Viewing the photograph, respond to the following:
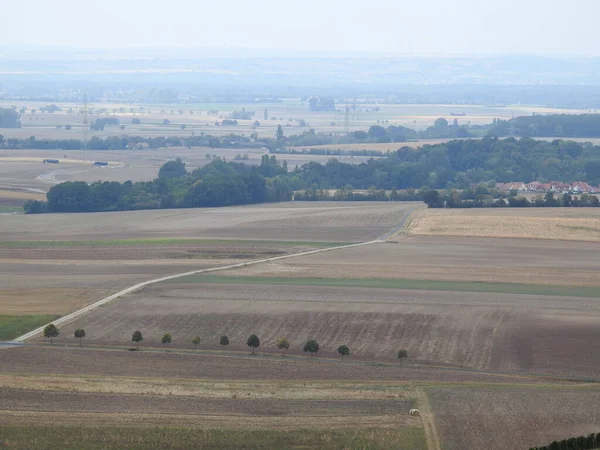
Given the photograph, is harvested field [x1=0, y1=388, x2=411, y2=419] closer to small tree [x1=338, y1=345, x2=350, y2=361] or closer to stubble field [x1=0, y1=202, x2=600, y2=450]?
stubble field [x1=0, y1=202, x2=600, y2=450]

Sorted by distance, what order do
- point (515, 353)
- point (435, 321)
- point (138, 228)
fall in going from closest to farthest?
point (515, 353) < point (435, 321) < point (138, 228)

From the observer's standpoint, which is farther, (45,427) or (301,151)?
(301,151)

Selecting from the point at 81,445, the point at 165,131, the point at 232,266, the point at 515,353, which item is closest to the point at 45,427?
the point at 81,445

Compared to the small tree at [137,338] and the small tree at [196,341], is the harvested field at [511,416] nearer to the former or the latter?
the small tree at [196,341]

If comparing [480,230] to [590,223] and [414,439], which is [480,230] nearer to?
[590,223]

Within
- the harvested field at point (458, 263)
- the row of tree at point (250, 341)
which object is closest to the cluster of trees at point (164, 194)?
the harvested field at point (458, 263)

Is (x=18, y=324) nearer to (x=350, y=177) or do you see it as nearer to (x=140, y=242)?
(x=140, y=242)
